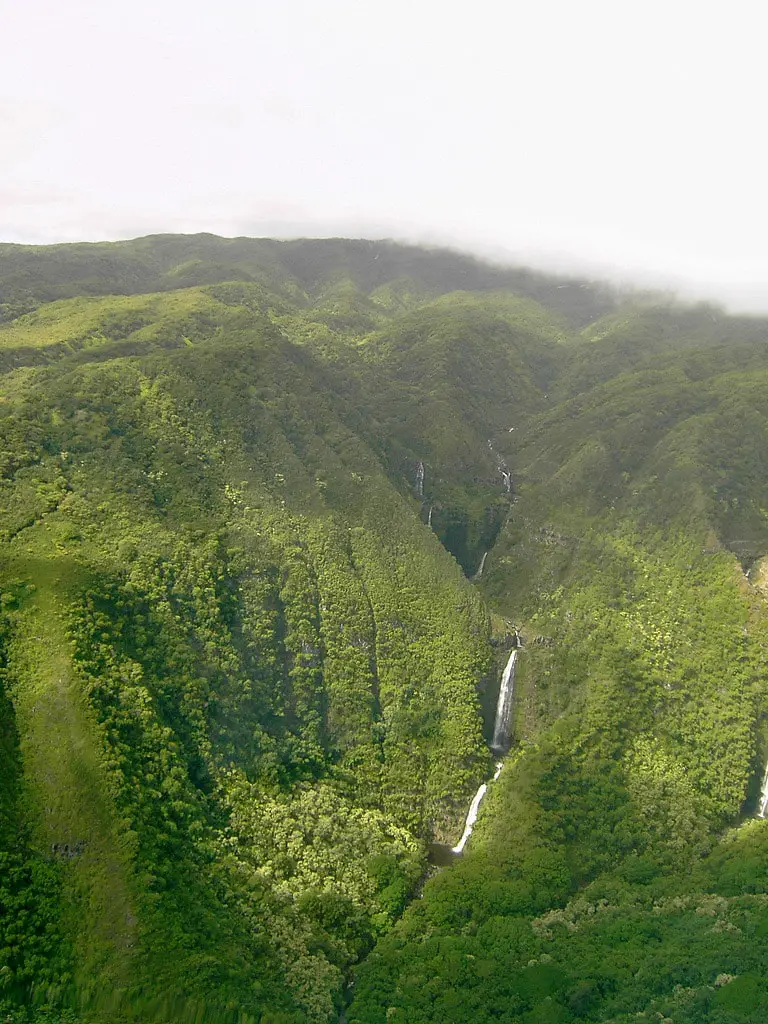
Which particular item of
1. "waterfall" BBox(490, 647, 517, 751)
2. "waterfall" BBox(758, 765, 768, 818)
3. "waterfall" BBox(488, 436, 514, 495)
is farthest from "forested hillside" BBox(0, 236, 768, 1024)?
"waterfall" BBox(758, 765, 768, 818)

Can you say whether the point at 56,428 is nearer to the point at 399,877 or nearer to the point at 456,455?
the point at 399,877

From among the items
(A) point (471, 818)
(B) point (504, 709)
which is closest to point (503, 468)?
(B) point (504, 709)

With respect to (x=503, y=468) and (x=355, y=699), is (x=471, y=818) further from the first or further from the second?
(x=503, y=468)

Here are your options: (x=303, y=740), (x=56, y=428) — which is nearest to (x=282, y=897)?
(x=303, y=740)

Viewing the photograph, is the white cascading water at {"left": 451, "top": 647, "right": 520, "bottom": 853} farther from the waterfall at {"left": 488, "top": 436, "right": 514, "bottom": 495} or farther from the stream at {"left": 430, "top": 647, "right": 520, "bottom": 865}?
the waterfall at {"left": 488, "top": 436, "right": 514, "bottom": 495}

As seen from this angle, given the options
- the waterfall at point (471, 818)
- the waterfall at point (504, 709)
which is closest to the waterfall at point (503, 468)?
the waterfall at point (504, 709)

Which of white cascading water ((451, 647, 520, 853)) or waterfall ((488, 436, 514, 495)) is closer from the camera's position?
white cascading water ((451, 647, 520, 853))
